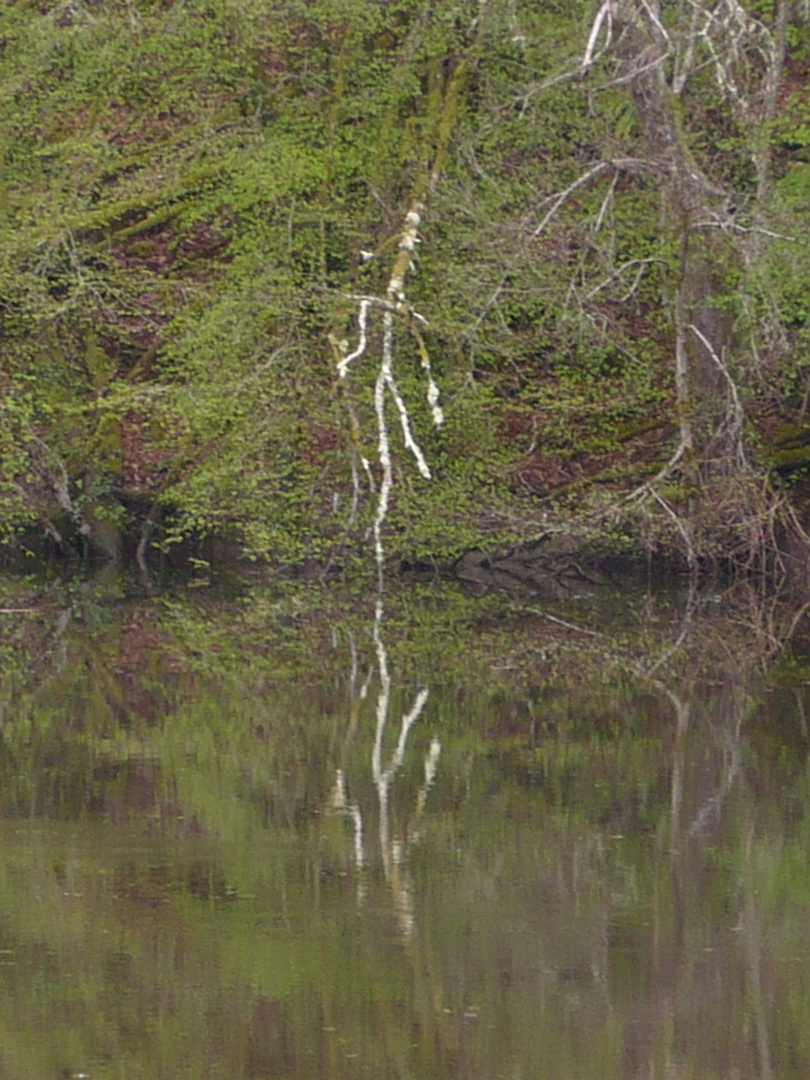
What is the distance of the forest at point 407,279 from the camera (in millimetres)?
13820

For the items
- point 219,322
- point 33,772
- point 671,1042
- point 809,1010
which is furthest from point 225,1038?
point 219,322

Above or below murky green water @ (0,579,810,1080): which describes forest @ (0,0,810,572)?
above

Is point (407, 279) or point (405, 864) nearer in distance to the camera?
point (405, 864)

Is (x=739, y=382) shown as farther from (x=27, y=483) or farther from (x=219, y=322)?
(x=27, y=483)

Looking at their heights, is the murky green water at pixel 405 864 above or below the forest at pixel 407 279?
below

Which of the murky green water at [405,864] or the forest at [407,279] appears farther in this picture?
the forest at [407,279]

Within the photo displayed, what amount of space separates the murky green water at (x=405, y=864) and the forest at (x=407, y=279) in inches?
131

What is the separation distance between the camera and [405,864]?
20.0ft

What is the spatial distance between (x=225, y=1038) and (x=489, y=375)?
1113 centimetres

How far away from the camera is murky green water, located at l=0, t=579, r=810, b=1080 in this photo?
4531 millimetres

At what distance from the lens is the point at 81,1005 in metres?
4.69

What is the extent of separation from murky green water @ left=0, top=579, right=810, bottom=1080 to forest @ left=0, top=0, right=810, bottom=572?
3336 millimetres

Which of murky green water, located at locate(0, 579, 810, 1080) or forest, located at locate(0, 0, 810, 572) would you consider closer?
murky green water, located at locate(0, 579, 810, 1080)

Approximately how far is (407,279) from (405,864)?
915 centimetres
